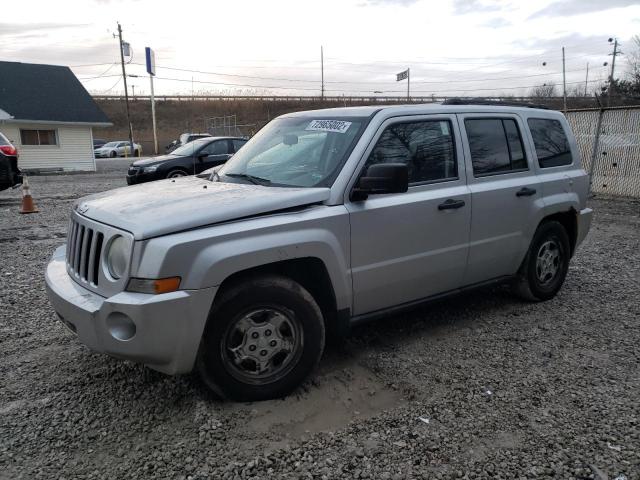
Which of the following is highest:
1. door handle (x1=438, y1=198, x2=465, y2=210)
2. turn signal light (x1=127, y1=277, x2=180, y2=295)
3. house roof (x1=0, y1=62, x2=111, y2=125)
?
house roof (x1=0, y1=62, x2=111, y2=125)

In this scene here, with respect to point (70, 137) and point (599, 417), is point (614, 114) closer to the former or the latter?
point (599, 417)

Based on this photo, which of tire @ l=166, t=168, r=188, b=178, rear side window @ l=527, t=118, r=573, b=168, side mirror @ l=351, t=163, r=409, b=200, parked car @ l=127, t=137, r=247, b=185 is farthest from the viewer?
tire @ l=166, t=168, r=188, b=178

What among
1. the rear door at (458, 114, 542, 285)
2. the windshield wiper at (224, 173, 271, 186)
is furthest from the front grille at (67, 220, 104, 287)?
the rear door at (458, 114, 542, 285)

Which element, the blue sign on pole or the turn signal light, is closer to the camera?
the turn signal light

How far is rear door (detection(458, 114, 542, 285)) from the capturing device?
14.4 ft

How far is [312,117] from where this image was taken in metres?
4.35

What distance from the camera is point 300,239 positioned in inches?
129

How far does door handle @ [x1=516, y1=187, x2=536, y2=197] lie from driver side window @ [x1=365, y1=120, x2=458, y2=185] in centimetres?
77

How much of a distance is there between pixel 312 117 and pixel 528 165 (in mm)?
2051

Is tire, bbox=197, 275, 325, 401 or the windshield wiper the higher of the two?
the windshield wiper

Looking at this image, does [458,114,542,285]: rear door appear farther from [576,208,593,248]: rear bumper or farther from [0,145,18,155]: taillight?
[0,145,18,155]: taillight

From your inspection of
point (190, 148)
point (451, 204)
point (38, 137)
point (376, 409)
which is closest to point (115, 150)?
point (38, 137)

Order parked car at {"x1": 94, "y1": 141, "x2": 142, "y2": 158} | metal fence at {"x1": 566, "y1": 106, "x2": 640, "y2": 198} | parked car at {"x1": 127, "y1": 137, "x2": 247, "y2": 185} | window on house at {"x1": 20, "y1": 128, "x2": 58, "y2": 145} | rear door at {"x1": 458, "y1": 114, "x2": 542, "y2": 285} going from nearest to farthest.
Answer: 1. rear door at {"x1": 458, "y1": 114, "x2": 542, "y2": 285}
2. metal fence at {"x1": 566, "y1": 106, "x2": 640, "y2": 198}
3. parked car at {"x1": 127, "y1": 137, "x2": 247, "y2": 185}
4. window on house at {"x1": 20, "y1": 128, "x2": 58, "y2": 145}
5. parked car at {"x1": 94, "y1": 141, "x2": 142, "y2": 158}

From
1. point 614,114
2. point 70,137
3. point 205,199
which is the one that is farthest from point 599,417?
point 70,137
